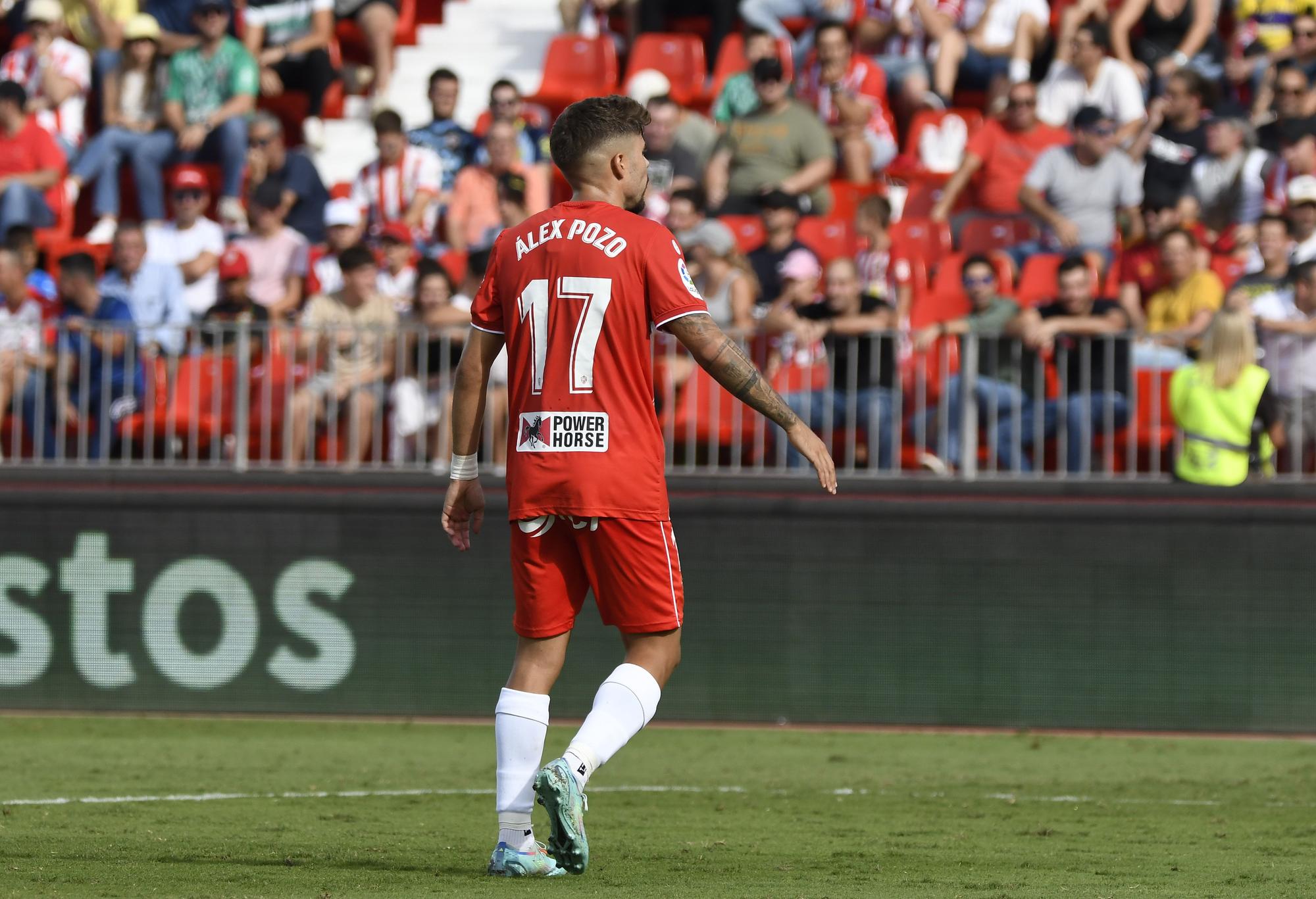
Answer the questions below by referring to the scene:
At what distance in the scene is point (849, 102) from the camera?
15797 millimetres

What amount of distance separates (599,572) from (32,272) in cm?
965

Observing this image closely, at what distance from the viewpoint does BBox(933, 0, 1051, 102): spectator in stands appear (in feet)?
54.9

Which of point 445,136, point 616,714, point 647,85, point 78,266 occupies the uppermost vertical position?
point 647,85

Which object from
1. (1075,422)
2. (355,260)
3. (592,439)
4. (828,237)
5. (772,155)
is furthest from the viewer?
(772,155)

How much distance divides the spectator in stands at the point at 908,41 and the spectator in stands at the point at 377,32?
13.3 ft

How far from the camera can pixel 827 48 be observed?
52.7 feet

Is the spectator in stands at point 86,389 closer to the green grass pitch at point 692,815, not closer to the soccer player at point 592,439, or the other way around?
the green grass pitch at point 692,815

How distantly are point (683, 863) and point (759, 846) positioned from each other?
64 cm

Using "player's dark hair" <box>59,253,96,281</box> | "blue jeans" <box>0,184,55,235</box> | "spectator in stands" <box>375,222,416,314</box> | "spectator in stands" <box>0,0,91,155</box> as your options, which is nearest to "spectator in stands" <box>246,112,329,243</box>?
"spectator in stands" <box>375,222,416,314</box>

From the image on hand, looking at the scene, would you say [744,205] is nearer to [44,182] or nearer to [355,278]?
[355,278]

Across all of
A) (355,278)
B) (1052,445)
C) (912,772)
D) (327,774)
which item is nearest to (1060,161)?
(1052,445)

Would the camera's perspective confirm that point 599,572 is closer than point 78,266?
Yes

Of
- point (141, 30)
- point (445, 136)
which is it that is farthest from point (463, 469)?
point (141, 30)

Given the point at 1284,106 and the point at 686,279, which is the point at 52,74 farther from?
the point at 686,279
